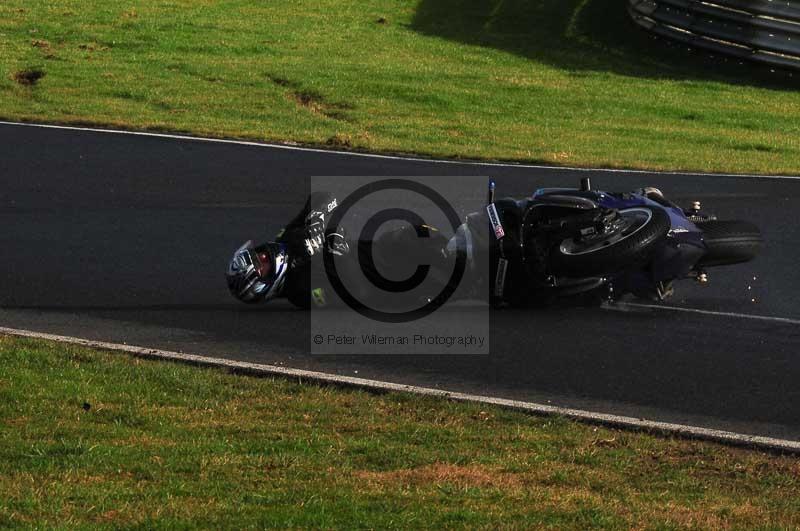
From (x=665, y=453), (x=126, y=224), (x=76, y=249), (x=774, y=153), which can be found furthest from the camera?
(x=774, y=153)

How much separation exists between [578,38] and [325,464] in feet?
72.1

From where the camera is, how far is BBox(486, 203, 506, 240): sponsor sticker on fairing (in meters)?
8.38

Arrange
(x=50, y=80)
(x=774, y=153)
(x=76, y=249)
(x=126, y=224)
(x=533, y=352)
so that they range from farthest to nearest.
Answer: (x=50, y=80) < (x=774, y=153) < (x=126, y=224) < (x=76, y=249) < (x=533, y=352)

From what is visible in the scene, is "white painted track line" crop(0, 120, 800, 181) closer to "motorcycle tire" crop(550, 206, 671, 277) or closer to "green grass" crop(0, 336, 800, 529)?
"motorcycle tire" crop(550, 206, 671, 277)

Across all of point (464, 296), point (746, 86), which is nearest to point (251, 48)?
point (746, 86)

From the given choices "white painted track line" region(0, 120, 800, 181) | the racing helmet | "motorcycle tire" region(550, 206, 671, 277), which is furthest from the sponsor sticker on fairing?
"white painted track line" region(0, 120, 800, 181)

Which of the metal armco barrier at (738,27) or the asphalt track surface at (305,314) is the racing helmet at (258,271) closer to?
the asphalt track surface at (305,314)

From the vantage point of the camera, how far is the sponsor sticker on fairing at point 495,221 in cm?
838

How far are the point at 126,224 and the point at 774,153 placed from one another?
31.2ft

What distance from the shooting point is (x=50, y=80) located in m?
20.7

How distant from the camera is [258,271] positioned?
328 inches

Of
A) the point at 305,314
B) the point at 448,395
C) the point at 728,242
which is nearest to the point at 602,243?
the point at 728,242

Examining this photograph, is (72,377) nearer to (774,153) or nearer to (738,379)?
(738,379)

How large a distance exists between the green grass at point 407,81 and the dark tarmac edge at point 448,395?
808 centimetres
